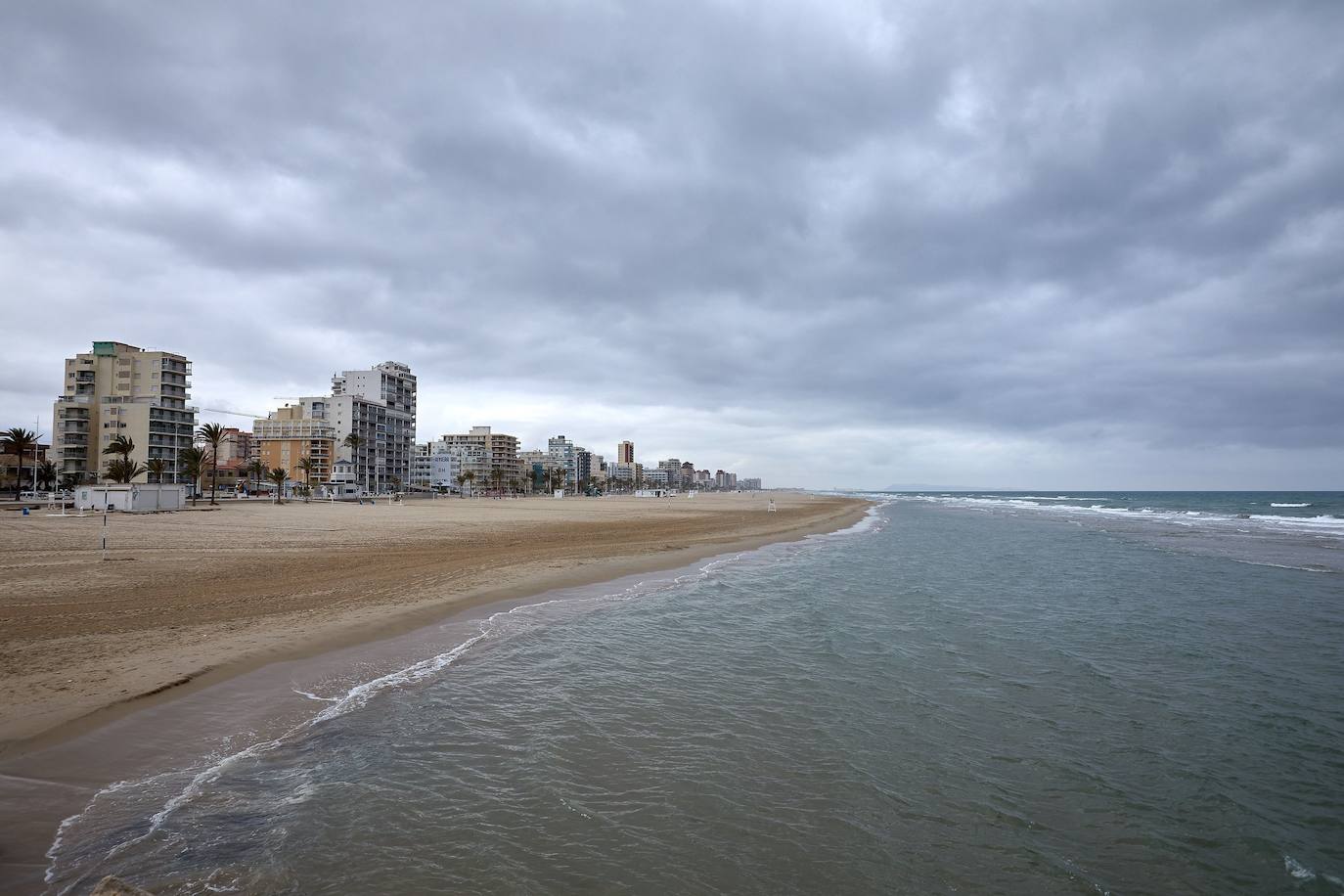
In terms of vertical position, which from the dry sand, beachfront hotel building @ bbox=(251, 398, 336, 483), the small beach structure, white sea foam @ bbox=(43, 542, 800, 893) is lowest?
white sea foam @ bbox=(43, 542, 800, 893)

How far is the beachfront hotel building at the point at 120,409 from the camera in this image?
87.2m

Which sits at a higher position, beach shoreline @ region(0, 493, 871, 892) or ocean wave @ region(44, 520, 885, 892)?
beach shoreline @ region(0, 493, 871, 892)

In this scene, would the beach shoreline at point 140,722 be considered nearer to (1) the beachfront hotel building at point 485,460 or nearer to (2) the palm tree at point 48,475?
(2) the palm tree at point 48,475

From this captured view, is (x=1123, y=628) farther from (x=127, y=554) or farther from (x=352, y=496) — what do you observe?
(x=352, y=496)

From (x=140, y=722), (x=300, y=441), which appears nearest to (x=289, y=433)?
(x=300, y=441)

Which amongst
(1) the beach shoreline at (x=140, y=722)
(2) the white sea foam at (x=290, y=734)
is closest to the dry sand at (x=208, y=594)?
(1) the beach shoreline at (x=140, y=722)

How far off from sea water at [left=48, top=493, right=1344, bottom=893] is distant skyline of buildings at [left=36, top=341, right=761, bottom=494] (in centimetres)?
10306

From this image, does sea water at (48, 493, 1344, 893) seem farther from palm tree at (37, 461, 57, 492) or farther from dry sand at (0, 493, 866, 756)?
palm tree at (37, 461, 57, 492)

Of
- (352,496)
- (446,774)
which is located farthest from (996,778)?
(352,496)

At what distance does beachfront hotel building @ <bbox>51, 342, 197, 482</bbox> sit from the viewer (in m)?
87.2

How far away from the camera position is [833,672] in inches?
397

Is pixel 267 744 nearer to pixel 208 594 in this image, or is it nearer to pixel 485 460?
pixel 208 594

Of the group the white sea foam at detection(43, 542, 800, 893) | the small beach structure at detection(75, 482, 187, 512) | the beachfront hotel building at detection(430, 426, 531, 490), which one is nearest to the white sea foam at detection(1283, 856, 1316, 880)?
the white sea foam at detection(43, 542, 800, 893)

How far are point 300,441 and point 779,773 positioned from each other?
141 meters
